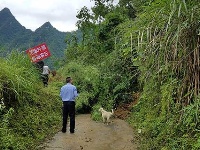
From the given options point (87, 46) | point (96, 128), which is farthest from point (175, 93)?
point (87, 46)

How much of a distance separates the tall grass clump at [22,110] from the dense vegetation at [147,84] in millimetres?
24

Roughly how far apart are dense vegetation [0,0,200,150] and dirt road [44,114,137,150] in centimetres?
33

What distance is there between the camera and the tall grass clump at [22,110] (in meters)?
6.88

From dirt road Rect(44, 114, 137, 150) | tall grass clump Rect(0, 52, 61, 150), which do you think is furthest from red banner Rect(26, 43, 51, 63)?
dirt road Rect(44, 114, 137, 150)

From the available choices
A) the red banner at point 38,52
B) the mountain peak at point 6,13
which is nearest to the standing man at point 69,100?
the red banner at point 38,52

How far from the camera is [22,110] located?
834cm

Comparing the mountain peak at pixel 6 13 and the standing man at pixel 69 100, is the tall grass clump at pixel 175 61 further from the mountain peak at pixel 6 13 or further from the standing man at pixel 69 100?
the mountain peak at pixel 6 13

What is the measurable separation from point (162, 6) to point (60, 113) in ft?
19.5

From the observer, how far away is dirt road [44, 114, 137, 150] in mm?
7262

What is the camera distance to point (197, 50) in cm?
551

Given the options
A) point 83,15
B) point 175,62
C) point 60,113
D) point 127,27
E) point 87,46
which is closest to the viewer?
point 175,62

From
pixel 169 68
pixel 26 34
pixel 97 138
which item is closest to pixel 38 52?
pixel 97 138

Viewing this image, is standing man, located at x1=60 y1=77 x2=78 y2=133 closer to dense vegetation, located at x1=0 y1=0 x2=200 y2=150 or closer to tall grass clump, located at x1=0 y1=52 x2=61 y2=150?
tall grass clump, located at x1=0 y1=52 x2=61 y2=150

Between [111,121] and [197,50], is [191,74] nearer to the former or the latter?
[197,50]
